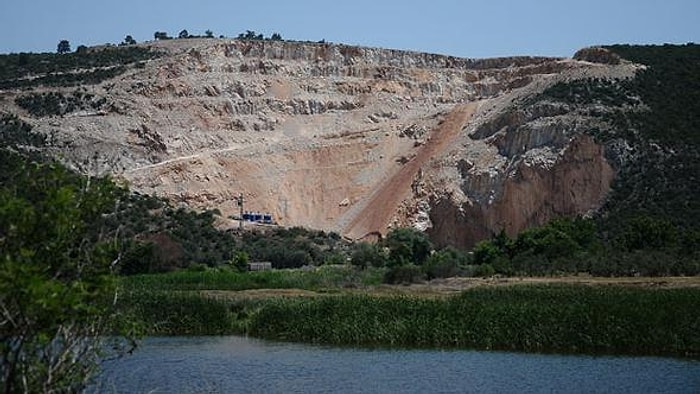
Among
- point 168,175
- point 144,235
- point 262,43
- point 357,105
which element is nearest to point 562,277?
point 144,235

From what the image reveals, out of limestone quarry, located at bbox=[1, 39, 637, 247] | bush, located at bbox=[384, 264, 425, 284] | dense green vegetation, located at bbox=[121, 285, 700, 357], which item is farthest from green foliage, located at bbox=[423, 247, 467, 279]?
limestone quarry, located at bbox=[1, 39, 637, 247]

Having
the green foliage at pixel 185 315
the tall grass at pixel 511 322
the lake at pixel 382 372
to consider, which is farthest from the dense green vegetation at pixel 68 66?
the lake at pixel 382 372

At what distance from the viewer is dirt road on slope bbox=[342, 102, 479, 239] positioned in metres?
73.2

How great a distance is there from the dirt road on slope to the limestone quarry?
0.47 ft

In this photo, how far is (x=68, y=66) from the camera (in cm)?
9350

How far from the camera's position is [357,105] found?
289 ft

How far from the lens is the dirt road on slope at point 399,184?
73.2m

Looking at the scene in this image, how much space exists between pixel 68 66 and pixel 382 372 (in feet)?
238

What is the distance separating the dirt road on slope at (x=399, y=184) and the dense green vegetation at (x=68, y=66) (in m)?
24.5

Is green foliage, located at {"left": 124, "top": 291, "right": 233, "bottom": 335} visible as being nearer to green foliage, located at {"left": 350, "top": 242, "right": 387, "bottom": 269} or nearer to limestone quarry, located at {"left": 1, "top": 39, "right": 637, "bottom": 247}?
green foliage, located at {"left": 350, "top": 242, "right": 387, "bottom": 269}

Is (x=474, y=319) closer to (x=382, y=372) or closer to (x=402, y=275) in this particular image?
(x=382, y=372)

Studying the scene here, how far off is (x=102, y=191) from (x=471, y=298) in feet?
75.3

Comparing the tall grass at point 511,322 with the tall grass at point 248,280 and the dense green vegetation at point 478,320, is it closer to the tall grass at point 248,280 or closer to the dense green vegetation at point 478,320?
the dense green vegetation at point 478,320

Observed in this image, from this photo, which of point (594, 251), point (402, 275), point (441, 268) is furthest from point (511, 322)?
point (594, 251)
